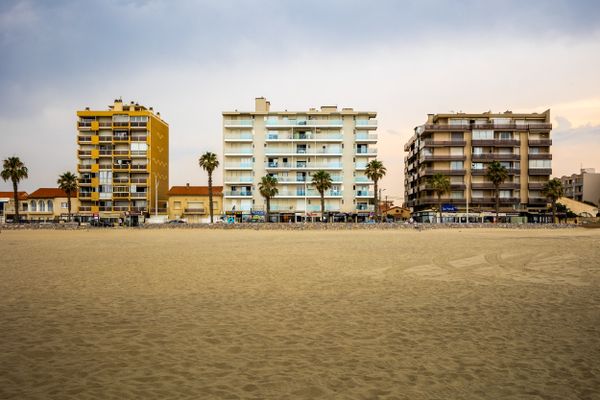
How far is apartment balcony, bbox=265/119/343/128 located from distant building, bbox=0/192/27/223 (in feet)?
184

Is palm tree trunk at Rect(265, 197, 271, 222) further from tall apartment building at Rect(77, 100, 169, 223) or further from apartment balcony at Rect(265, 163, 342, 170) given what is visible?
tall apartment building at Rect(77, 100, 169, 223)

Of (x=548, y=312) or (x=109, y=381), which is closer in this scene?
(x=109, y=381)

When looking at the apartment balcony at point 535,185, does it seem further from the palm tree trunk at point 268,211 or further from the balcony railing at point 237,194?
the balcony railing at point 237,194

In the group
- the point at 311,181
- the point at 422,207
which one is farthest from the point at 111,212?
the point at 422,207

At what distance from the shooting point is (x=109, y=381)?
A: 5.93 m

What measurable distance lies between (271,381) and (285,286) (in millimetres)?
7895

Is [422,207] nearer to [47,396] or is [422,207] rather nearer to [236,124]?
[236,124]

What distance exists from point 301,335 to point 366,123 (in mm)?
90682

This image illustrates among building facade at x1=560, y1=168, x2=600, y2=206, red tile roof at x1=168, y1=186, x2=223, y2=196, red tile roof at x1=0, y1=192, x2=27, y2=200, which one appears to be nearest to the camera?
red tile roof at x1=168, y1=186, x2=223, y2=196

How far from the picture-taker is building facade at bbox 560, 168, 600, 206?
384ft

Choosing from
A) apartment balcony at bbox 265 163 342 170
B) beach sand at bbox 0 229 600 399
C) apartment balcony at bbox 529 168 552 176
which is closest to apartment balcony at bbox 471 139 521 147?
apartment balcony at bbox 529 168 552 176

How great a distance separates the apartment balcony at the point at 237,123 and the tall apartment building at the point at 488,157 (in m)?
36.1

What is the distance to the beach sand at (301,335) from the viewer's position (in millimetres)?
5781

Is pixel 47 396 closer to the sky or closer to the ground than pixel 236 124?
closer to the ground
